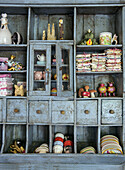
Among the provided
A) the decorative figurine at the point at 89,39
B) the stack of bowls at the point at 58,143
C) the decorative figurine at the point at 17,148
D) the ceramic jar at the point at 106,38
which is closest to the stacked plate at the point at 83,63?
the decorative figurine at the point at 89,39

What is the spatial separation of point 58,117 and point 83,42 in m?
1.09

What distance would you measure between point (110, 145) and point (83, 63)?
1.14m

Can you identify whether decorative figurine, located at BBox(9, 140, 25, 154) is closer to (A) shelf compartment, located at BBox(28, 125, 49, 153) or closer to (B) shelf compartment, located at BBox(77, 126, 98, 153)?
(A) shelf compartment, located at BBox(28, 125, 49, 153)

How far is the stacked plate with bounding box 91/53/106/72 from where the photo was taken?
2504 mm

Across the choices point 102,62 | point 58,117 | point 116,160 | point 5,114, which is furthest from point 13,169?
point 102,62

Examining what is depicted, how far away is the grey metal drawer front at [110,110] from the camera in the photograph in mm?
2404

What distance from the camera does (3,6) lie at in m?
2.44

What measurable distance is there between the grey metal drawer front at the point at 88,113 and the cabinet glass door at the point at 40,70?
515mm

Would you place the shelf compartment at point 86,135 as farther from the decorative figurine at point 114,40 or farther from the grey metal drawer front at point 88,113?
the decorative figurine at point 114,40

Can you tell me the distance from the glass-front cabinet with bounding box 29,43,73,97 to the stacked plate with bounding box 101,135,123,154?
80 centimetres

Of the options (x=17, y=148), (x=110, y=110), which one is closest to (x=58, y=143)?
(x=17, y=148)

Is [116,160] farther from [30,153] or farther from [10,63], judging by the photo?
[10,63]

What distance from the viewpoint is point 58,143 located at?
96.2 inches

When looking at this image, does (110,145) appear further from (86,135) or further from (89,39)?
(89,39)
